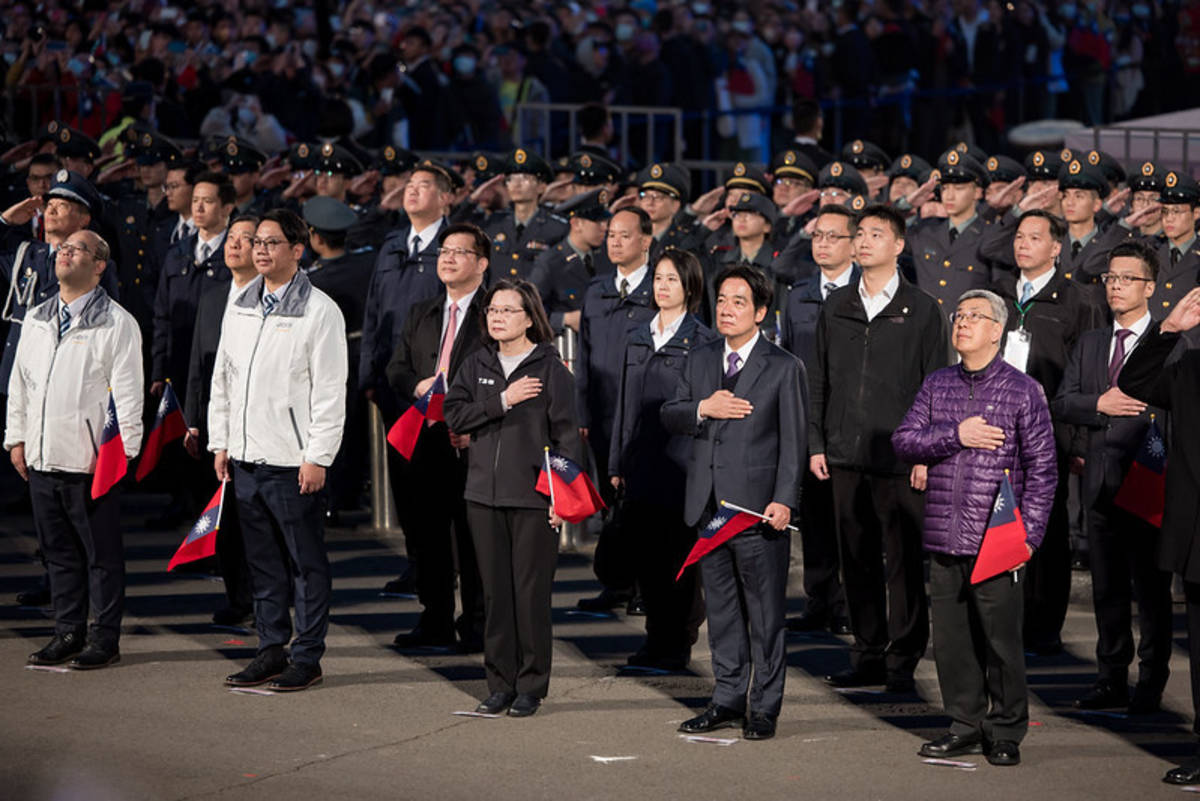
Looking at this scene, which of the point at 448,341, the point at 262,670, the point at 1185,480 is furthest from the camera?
the point at 448,341

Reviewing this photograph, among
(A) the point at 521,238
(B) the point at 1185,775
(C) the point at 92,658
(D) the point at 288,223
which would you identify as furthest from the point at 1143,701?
(A) the point at 521,238

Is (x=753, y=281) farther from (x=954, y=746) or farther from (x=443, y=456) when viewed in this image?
(x=443, y=456)

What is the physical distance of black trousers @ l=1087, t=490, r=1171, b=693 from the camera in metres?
9.12

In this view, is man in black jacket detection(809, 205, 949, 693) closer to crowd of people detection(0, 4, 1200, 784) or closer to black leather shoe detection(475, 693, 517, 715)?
crowd of people detection(0, 4, 1200, 784)

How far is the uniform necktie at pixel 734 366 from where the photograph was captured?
8.80 metres

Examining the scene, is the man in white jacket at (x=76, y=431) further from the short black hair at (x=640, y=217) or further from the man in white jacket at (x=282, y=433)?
the short black hair at (x=640, y=217)

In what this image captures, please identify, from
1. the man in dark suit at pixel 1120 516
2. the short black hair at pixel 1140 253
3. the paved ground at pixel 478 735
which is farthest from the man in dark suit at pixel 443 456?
the short black hair at pixel 1140 253

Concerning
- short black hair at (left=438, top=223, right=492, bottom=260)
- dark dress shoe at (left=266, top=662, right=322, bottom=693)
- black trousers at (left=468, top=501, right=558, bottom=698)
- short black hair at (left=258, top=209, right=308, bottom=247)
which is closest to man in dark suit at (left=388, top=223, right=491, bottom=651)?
short black hair at (left=438, top=223, right=492, bottom=260)

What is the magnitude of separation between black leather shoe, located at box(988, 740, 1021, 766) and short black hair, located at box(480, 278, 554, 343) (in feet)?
8.62

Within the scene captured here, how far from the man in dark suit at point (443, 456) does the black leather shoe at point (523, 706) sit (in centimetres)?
113

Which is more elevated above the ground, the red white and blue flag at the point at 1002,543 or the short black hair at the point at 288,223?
the short black hair at the point at 288,223

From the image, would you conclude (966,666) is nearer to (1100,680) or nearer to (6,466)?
(1100,680)

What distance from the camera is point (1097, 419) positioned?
9.33 meters

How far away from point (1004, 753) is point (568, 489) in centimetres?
211
